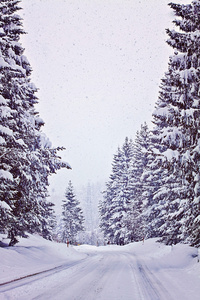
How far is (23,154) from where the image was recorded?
1218 centimetres

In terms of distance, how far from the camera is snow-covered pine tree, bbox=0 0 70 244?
11523mm

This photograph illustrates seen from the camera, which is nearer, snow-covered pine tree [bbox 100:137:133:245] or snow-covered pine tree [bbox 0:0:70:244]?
snow-covered pine tree [bbox 0:0:70:244]

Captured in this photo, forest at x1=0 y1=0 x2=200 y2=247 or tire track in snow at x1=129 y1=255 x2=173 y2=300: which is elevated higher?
forest at x1=0 y1=0 x2=200 y2=247

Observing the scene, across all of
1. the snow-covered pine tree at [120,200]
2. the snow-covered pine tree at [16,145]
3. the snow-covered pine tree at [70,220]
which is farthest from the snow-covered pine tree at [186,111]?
the snow-covered pine tree at [70,220]

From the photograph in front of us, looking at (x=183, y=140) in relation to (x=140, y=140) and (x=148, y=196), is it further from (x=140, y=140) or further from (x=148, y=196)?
(x=140, y=140)

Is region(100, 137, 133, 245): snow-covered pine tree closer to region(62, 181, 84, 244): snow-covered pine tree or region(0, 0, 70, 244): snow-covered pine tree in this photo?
region(62, 181, 84, 244): snow-covered pine tree

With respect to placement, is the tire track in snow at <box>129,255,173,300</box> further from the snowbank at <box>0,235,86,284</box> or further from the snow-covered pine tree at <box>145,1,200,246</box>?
the snowbank at <box>0,235,86,284</box>

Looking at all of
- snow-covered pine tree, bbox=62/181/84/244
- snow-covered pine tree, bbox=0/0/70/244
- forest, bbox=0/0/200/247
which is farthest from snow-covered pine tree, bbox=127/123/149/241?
snow-covered pine tree, bbox=0/0/70/244

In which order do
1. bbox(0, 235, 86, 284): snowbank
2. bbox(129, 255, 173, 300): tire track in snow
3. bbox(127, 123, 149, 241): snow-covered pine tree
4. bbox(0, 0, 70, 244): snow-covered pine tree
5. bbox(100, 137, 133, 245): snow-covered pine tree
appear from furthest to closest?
bbox(100, 137, 133, 245): snow-covered pine tree → bbox(127, 123, 149, 241): snow-covered pine tree → bbox(0, 0, 70, 244): snow-covered pine tree → bbox(0, 235, 86, 284): snowbank → bbox(129, 255, 173, 300): tire track in snow

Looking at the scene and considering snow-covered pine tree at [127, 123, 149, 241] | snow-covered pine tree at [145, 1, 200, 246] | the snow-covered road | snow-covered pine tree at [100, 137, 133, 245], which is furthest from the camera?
snow-covered pine tree at [100, 137, 133, 245]

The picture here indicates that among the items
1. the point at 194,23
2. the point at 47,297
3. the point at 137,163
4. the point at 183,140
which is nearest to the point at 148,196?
the point at 137,163

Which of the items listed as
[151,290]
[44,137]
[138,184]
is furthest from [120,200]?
[151,290]

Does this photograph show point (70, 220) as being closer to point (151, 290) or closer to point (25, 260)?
point (25, 260)

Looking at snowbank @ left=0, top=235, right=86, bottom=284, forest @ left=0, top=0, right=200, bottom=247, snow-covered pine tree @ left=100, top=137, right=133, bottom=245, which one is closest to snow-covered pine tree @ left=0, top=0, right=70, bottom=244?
forest @ left=0, top=0, right=200, bottom=247
